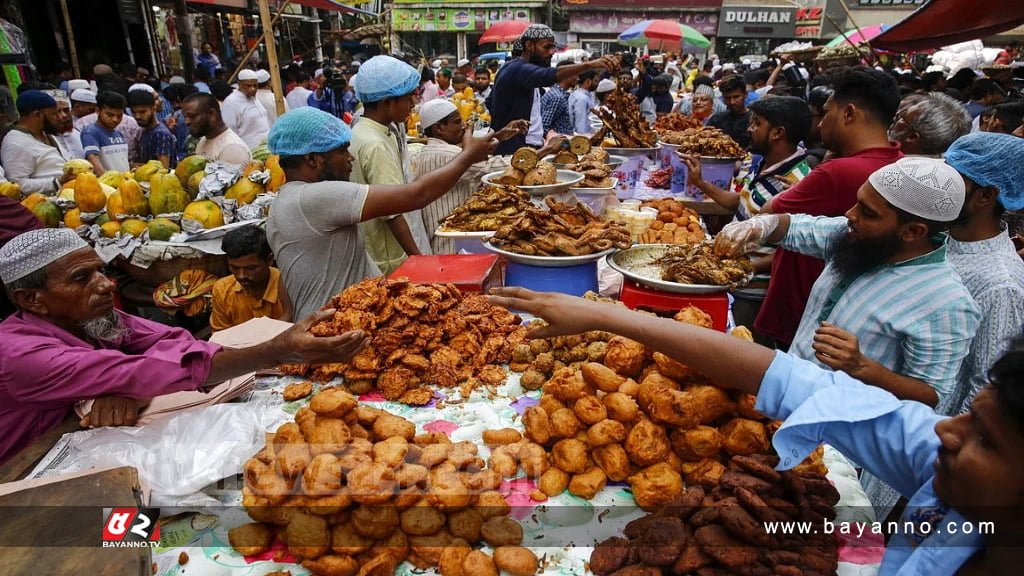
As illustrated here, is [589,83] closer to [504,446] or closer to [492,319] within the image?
[492,319]

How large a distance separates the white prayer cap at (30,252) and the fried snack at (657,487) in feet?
7.47

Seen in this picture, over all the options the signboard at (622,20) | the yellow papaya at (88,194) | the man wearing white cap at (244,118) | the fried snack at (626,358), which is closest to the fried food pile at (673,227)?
the fried snack at (626,358)

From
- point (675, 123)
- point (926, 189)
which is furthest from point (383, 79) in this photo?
point (675, 123)

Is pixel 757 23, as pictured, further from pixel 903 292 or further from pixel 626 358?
pixel 626 358

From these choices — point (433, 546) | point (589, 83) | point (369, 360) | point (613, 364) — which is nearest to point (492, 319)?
point (369, 360)

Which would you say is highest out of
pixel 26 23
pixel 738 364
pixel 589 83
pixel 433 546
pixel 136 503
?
pixel 26 23

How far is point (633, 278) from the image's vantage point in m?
2.71

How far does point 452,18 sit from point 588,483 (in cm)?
3801

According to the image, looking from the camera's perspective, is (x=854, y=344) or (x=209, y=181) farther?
(x=209, y=181)

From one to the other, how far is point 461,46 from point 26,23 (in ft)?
87.4

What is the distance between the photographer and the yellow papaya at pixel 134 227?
4477 millimetres

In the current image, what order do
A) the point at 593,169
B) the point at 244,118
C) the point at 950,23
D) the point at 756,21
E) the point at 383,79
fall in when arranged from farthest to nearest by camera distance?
1. the point at 756,21
2. the point at 950,23
3. the point at 244,118
4. the point at 593,169
5. the point at 383,79

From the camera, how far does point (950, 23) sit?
8.66 m

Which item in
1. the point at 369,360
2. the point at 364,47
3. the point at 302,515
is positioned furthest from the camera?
the point at 364,47
